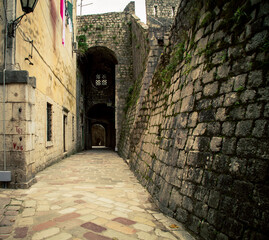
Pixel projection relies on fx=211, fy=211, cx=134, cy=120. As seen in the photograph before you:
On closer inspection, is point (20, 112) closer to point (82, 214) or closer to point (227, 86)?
point (82, 214)

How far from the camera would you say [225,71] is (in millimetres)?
2549

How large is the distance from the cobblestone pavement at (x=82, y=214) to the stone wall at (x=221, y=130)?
1.14ft

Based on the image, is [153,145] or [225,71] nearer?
[225,71]

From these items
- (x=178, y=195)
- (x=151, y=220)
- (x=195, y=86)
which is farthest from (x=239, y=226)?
(x=195, y=86)

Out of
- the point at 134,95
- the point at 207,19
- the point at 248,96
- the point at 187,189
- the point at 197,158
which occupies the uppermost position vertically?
the point at 134,95

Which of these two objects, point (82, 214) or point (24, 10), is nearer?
point (82, 214)

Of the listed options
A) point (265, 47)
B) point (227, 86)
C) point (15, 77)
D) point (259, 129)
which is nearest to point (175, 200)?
point (259, 129)

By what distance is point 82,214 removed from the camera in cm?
288

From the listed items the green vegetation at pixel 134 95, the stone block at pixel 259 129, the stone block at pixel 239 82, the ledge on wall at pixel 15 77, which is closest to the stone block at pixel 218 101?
the stone block at pixel 239 82

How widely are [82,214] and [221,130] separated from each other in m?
2.12

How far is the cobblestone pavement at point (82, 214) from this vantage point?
2359mm

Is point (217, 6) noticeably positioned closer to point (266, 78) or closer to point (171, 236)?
point (266, 78)

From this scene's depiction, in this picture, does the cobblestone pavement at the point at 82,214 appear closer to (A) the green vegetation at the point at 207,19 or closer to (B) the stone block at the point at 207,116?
(B) the stone block at the point at 207,116

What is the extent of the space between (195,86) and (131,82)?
1245cm
